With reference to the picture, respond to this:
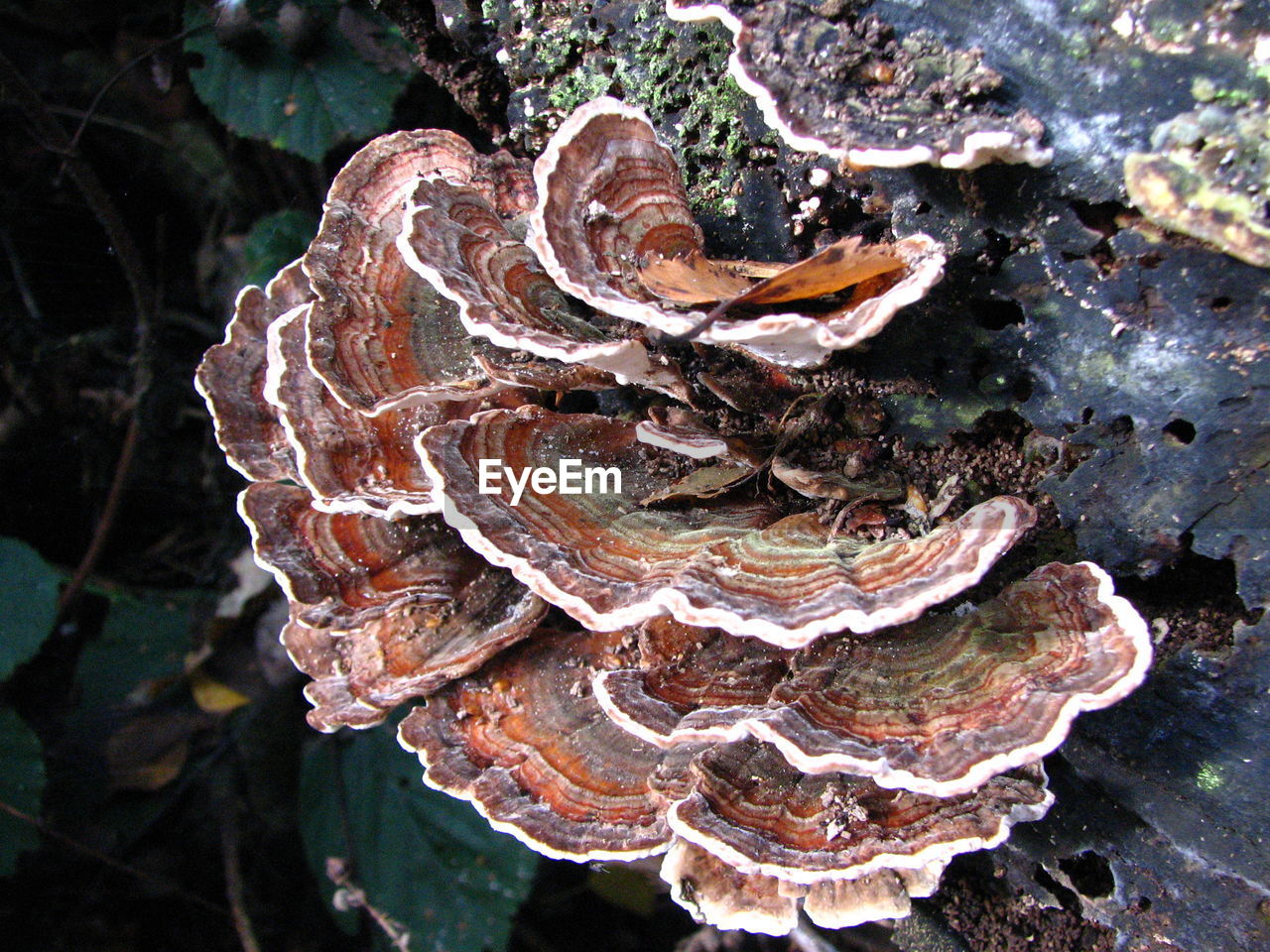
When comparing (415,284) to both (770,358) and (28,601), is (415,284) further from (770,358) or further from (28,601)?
(28,601)

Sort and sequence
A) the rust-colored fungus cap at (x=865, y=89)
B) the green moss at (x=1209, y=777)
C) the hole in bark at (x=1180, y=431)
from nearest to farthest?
the rust-colored fungus cap at (x=865, y=89), the hole in bark at (x=1180, y=431), the green moss at (x=1209, y=777)

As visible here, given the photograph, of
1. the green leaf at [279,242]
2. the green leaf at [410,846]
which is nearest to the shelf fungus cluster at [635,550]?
the green leaf at [279,242]

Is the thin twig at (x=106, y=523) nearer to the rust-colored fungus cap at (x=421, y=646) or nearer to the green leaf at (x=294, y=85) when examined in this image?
the green leaf at (x=294, y=85)

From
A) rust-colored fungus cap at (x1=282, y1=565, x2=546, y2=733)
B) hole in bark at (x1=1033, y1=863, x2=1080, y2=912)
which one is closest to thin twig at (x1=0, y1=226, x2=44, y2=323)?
rust-colored fungus cap at (x1=282, y1=565, x2=546, y2=733)

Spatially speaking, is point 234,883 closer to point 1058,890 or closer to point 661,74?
point 1058,890

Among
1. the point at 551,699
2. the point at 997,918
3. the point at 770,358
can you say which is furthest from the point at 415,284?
the point at 997,918

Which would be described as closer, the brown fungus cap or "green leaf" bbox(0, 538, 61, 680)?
the brown fungus cap

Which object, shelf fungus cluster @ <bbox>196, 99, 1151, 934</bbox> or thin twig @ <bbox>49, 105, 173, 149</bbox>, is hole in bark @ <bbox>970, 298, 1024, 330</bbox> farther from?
thin twig @ <bbox>49, 105, 173, 149</bbox>
